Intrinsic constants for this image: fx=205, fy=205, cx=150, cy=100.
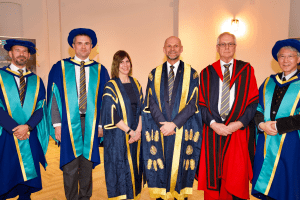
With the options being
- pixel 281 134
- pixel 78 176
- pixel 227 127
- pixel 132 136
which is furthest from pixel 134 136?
pixel 281 134

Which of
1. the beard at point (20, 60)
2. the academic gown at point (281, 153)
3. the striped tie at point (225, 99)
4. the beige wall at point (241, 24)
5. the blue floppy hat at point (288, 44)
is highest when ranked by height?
the beige wall at point (241, 24)

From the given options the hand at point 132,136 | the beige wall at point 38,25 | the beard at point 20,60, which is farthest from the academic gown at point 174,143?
the beige wall at point 38,25

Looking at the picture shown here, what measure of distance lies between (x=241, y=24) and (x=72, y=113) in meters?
4.50

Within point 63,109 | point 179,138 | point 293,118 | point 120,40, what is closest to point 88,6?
point 120,40

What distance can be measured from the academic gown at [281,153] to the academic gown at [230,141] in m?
→ 0.12

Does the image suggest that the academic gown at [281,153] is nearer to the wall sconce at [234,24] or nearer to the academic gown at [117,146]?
the academic gown at [117,146]

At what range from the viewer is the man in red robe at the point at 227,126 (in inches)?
85.0

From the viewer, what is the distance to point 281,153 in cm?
205

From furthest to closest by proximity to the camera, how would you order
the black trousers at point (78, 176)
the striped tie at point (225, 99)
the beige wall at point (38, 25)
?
the beige wall at point (38, 25) → the black trousers at point (78, 176) → the striped tie at point (225, 99)

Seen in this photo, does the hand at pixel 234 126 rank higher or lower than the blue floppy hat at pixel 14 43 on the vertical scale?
lower

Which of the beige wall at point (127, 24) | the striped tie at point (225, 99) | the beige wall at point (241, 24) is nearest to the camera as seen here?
the striped tie at point (225, 99)

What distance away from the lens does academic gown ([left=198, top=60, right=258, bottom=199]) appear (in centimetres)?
216

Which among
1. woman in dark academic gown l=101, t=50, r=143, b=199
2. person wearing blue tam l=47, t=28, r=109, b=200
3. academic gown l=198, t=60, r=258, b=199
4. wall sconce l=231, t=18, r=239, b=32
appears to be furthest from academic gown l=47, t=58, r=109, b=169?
wall sconce l=231, t=18, r=239, b=32

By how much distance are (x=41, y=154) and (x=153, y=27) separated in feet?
14.2
